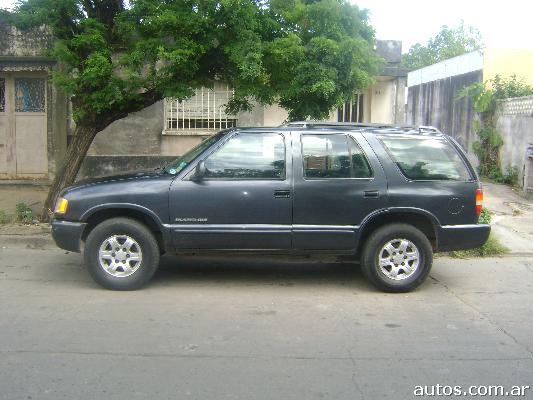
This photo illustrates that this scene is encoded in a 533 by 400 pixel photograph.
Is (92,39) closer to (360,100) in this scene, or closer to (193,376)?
(193,376)

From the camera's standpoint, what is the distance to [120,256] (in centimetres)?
642

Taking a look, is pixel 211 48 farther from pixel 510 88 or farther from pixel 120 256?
pixel 510 88

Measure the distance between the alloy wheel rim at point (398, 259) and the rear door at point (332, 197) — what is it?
1.25 feet

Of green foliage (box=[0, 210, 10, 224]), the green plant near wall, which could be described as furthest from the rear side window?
the green plant near wall

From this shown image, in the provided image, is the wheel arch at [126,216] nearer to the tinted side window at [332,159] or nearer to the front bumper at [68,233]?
the front bumper at [68,233]

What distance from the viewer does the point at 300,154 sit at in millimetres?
6477

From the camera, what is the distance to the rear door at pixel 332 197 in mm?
6391

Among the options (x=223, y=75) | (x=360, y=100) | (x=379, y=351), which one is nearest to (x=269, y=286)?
(x=379, y=351)

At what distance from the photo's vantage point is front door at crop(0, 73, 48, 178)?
12.9m

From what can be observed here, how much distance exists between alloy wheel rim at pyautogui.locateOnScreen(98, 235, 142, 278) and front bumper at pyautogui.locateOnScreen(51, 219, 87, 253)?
0.89 feet

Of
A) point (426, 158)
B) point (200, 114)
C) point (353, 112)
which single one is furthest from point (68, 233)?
point (353, 112)

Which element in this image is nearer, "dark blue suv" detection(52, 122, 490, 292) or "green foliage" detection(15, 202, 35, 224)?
"dark blue suv" detection(52, 122, 490, 292)

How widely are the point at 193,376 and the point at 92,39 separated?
5333 mm

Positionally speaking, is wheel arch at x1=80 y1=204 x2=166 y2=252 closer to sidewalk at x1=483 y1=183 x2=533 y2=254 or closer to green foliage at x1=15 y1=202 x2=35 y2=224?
green foliage at x1=15 y1=202 x2=35 y2=224
